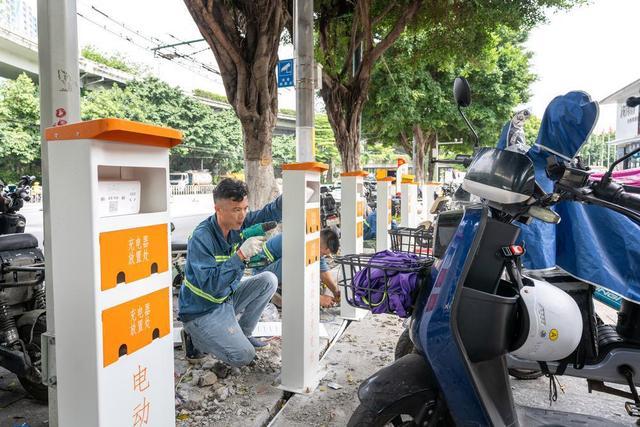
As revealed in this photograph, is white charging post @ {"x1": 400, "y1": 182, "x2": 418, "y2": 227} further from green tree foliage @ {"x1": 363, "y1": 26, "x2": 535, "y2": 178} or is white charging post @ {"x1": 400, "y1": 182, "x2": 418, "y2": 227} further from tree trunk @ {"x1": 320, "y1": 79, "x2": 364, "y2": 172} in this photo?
green tree foliage @ {"x1": 363, "y1": 26, "x2": 535, "y2": 178}

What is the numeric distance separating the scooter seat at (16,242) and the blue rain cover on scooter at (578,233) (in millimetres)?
2953

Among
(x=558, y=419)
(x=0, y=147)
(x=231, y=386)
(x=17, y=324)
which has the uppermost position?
(x=0, y=147)

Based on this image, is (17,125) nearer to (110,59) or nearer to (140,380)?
(110,59)

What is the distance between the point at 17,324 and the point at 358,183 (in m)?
3.01

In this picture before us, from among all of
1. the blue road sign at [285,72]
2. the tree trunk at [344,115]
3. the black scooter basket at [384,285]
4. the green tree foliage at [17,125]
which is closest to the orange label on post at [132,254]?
the black scooter basket at [384,285]

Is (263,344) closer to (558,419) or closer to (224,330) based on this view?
(224,330)

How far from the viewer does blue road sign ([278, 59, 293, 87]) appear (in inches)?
231

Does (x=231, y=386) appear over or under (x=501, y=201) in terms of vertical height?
under

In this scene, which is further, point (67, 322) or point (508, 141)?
point (508, 141)

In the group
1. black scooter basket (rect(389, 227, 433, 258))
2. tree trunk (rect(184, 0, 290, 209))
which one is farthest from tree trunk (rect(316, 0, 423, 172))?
black scooter basket (rect(389, 227, 433, 258))

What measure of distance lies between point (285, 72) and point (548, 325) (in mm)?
4792

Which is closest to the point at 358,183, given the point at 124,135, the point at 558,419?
the point at 558,419

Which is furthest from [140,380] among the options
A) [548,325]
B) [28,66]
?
[28,66]

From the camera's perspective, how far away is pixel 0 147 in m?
21.8
